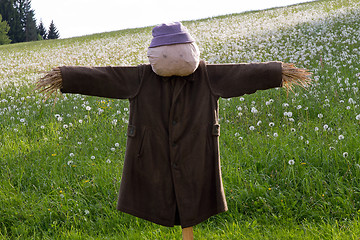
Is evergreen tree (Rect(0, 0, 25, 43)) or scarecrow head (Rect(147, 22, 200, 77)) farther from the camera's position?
evergreen tree (Rect(0, 0, 25, 43))

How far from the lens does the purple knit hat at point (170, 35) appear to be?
327 centimetres

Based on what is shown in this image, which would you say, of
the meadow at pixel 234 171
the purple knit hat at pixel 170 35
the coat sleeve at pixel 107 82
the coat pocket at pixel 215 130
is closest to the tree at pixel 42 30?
the meadow at pixel 234 171

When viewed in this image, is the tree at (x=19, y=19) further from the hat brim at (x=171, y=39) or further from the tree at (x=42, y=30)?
the hat brim at (x=171, y=39)

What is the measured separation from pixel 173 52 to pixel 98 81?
709 millimetres

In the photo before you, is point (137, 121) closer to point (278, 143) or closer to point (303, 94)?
point (278, 143)

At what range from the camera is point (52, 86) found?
3.35 metres

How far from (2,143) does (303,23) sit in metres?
13.3

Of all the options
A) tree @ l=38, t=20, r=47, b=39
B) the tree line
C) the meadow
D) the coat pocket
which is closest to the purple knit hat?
the coat pocket

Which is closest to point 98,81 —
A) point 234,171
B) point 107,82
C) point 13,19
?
point 107,82

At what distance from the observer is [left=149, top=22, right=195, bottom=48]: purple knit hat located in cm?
327

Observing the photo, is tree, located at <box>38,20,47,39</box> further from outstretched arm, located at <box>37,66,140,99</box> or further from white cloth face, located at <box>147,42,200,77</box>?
white cloth face, located at <box>147,42,200,77</box>

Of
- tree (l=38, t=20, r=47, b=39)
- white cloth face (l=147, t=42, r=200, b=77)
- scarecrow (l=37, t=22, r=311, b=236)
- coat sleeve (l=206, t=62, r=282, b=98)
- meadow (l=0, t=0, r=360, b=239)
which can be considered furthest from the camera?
tree (l=38, t=20, r=47, b=39)

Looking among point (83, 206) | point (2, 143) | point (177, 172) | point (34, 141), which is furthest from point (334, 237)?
point (2, 143)

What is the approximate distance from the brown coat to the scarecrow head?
142 mm
